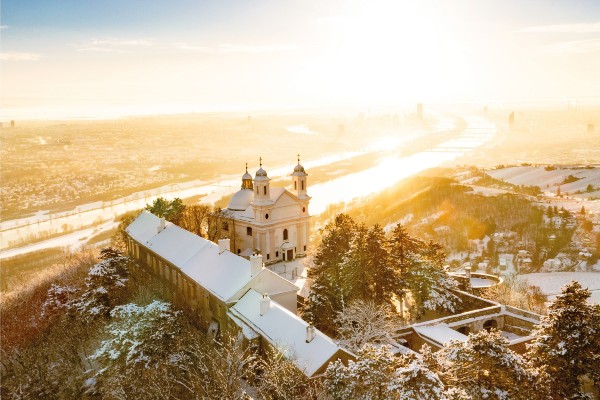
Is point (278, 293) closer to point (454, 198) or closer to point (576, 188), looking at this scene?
point (454, 198)

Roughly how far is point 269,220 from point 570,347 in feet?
104

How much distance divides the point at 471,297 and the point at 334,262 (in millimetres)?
10097

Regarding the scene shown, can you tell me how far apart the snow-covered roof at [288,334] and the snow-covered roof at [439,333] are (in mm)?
8350

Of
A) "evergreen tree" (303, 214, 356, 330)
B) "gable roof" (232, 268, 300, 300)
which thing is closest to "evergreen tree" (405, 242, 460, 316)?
"evergreen tree" (303, 214, 356, 330)

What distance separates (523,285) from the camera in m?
48.4

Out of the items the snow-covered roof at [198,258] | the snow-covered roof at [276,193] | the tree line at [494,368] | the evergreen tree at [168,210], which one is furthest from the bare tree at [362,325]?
the evergreen tree at [168,210]

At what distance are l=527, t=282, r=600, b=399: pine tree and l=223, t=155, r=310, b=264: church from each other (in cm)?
2969

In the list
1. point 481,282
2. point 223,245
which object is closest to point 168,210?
point 223,245

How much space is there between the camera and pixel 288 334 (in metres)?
26.5

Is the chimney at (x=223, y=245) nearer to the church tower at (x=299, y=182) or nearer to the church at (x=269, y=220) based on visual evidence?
the church at (x=269, y=220)

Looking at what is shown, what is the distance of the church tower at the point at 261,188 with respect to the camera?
49.0m

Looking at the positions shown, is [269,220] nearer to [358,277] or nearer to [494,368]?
[358,277]

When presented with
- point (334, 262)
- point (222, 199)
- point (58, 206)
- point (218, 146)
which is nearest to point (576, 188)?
point (222, 199)

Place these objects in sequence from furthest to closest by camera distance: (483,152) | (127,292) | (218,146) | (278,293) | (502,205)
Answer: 1. (218,146)
2. (483,152)
3. (502,205)
4. (127,292)
5. (278,293)
